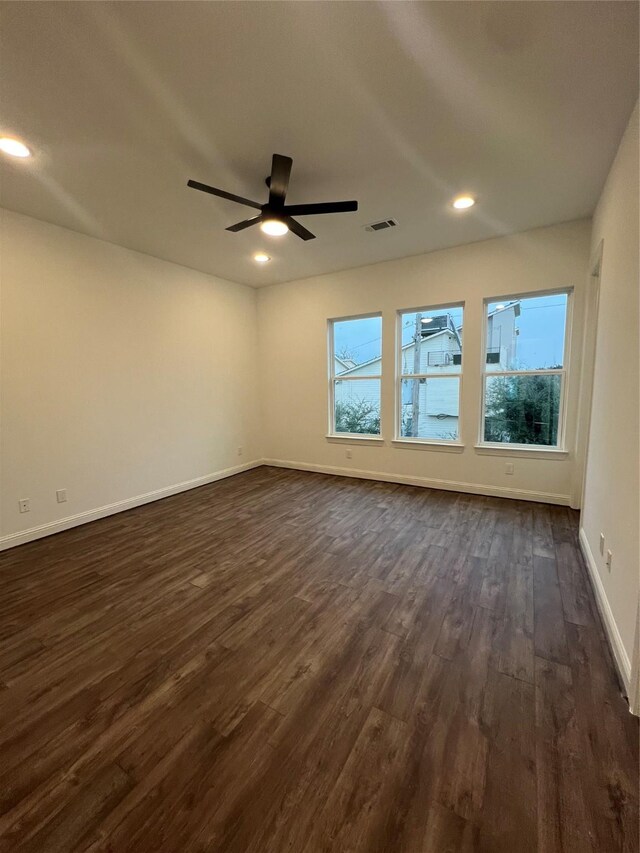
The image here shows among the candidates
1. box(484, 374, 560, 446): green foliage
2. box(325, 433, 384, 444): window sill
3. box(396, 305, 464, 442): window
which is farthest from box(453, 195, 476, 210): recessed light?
box(325, 433, 384, 444): window sill

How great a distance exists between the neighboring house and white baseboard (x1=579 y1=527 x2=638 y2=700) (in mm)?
2096

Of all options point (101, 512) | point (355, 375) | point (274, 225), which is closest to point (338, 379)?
point (355, 375)

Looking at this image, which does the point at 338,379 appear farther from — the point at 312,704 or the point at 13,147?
the point at 312,704

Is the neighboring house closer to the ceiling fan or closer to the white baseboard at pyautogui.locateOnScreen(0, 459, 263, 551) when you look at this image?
the ceiling fan

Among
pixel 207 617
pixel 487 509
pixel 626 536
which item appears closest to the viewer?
pixel 626 536

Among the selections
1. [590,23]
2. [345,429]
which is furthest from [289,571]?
[590,23]

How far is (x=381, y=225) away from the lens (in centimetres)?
347

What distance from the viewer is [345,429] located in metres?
5.28

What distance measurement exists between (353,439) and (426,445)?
3.46ft

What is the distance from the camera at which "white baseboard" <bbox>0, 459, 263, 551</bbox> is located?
3.17 metres

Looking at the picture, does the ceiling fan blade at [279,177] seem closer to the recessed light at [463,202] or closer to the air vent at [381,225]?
the air vent at [381,225]

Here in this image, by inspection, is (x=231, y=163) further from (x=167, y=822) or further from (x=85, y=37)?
(x=167, y=822)

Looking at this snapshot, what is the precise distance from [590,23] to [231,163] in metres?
2.03

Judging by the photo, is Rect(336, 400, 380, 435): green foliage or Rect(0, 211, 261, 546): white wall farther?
Rect(336, 400, 380, 435): green foliage
